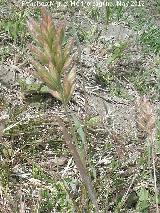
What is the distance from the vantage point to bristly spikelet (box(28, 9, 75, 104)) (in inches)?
26.5

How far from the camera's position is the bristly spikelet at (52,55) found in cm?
67

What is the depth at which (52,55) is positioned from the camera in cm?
68

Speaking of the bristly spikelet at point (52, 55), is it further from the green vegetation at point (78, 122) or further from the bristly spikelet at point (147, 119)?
the bristly spikelet at point (147, 119)

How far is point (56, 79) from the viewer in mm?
689

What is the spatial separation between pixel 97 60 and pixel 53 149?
1.22m

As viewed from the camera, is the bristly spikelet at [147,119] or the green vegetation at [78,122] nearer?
the bristly spikelet at [147,119]

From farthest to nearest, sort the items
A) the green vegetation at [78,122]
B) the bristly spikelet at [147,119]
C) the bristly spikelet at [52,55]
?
the green vegetation at [78,122], the bristly spikelet at [147,119], the bristly spikelet at [52,55]

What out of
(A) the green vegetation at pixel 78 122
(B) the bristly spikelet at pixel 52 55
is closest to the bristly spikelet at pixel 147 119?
(A) the green vegetation at pixel 78 122

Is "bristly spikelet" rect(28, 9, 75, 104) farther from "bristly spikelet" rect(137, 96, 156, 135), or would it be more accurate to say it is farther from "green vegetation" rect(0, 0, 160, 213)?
"bristly spikelet" rect(137, 96, 156, 135)

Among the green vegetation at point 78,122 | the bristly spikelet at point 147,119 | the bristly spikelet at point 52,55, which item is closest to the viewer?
the bristly spikelet at point 52,55

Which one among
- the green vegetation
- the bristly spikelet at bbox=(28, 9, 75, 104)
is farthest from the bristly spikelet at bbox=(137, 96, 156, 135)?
the bristly spikelet at bbox=(28, 9, 75, 104)

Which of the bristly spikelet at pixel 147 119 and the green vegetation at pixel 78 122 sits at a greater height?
the bristly spikelet at pixel 147 119

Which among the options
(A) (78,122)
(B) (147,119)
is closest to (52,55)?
(B) (147,119)

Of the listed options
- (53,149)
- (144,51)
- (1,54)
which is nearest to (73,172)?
(53,149)
